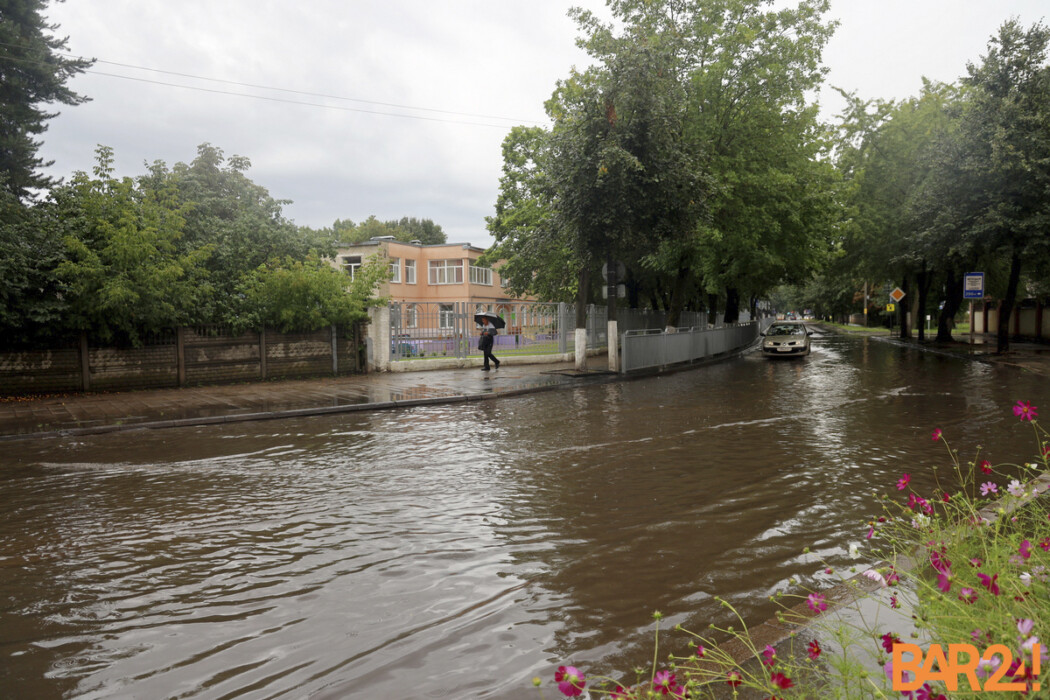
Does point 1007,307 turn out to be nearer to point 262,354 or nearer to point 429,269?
point 262,354

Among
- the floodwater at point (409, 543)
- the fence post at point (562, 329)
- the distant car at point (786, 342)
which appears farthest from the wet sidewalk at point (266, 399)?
the distant car at point (786, 342)

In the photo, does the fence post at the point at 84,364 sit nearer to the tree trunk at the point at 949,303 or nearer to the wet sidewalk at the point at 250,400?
the wet sidewalk at the point at 250,400

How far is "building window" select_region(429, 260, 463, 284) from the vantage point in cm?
5506

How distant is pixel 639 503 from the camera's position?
644 cm

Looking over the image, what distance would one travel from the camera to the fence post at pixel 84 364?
1636 centimetres

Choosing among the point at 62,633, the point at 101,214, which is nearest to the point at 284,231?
the point at 101,214

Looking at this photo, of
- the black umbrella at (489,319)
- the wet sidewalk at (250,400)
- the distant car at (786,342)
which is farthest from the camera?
the distant car at (786,342)

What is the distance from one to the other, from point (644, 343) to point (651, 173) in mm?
6008

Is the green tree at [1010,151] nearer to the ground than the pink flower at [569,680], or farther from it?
farther from it

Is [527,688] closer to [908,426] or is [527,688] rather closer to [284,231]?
[908,426]

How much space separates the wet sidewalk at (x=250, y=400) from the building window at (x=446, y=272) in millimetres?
34447

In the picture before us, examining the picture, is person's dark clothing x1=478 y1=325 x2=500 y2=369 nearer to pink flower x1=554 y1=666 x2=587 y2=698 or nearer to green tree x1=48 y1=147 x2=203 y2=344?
green tree x1=48 y1=147 x2=203 y2=344

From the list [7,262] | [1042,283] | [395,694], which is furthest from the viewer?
[1042,283]

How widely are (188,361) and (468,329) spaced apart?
31.0 ft
